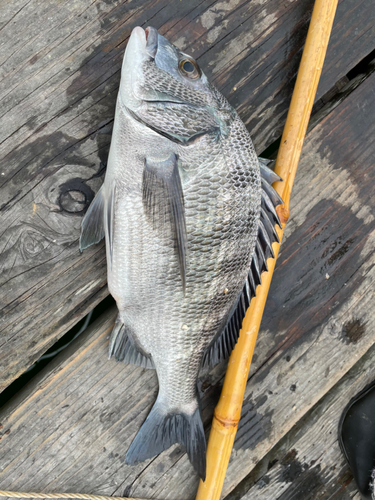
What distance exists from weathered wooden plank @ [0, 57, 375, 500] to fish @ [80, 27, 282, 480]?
32cm

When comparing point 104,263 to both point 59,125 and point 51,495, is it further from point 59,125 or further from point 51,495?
point 51,495

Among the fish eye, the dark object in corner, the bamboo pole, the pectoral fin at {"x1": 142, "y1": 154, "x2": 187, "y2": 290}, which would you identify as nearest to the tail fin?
the bamboo pole

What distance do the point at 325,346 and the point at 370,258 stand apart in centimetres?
44

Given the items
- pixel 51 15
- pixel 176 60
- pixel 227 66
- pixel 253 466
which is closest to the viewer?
pixel 176 60

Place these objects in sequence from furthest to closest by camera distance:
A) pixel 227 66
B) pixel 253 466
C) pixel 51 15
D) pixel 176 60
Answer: pixel 253 466, pixel 227 66, pixel 51 15, pixel 176 60

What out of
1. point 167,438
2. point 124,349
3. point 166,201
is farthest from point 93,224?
point 167,438

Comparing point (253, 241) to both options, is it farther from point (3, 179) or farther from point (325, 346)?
point (3, 179)

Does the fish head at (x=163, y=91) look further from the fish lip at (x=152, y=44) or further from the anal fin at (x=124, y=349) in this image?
the anal fin at (x=124, y=349)

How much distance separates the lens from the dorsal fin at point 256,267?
1.12 m

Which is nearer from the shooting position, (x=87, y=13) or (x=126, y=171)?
(x=126, y=171)

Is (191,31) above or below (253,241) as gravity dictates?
above

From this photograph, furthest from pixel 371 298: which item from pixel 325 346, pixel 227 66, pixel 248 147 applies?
pixel 227 66

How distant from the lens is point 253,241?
1096mm

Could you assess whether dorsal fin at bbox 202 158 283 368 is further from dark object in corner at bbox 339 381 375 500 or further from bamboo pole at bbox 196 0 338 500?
dark object in corner at bbox 339 381 375 500
